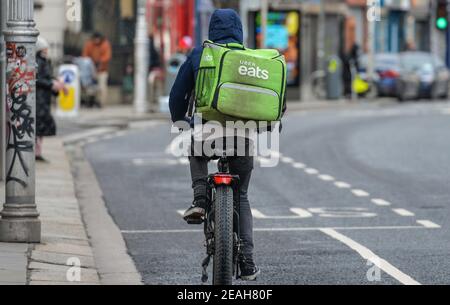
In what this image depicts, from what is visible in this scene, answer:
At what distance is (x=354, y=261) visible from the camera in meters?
Result: 11.4

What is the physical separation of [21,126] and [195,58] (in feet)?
8.73

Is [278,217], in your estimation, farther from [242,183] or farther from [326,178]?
[242,183]

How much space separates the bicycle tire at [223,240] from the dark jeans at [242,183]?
15.8 inches

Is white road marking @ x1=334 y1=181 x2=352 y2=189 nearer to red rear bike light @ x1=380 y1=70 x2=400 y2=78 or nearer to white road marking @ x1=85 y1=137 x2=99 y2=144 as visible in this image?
white road marking @ x1=85 y1=137 x2=99 y2=144

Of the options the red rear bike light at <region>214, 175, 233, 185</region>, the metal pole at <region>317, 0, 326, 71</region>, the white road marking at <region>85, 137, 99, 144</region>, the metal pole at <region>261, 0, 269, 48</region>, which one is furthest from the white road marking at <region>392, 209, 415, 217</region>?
the metal pole at <region>317, 0, 326, 71</region>

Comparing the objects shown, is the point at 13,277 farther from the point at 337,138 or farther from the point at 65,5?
the point at 65,5

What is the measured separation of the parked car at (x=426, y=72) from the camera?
158ft

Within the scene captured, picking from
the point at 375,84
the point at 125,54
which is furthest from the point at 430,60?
the point at 125,54

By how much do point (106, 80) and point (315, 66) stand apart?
17.5 m

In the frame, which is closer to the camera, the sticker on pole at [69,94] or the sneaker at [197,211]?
the sneaker at [197,211]

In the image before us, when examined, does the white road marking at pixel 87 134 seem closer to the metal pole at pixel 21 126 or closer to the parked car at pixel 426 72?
the metal pole at pixel 21 126

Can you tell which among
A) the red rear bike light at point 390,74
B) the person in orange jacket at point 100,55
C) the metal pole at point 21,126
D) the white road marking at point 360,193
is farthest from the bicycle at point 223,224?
the red rear bike light at point 390,74

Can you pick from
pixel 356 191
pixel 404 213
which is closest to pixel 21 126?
pixel 404 213

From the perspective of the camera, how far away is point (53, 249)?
11.8m
